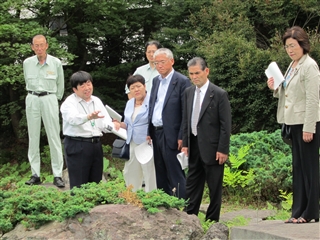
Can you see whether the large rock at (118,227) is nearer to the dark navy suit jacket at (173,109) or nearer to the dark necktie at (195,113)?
the dark necktie at (195,113)

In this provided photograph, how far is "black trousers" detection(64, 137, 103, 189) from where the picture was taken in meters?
7.12

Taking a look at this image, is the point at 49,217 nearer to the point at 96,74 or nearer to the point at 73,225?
the point at 73,225

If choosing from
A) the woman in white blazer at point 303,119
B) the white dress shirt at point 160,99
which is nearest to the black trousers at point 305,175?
the woman in white blazer at point 303,119

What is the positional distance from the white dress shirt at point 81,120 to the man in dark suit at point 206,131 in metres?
1.04

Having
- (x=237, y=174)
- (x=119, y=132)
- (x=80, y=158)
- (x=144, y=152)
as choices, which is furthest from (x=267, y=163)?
(x=80, y=158)

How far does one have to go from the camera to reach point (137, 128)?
745 centimetres

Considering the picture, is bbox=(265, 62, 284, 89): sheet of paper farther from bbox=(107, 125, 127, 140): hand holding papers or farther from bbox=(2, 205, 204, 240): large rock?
bbox=(107, 125, 127, 140): hand holding papers

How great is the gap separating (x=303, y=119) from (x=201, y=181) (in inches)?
65.4

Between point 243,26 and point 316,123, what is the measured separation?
7.54m

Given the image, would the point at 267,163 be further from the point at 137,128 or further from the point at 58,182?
the point at 58,182

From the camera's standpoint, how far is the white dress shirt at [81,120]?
7.02 metres

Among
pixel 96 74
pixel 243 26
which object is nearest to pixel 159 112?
pixel 243 26

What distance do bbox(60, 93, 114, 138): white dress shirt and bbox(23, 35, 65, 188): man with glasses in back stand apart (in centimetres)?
207

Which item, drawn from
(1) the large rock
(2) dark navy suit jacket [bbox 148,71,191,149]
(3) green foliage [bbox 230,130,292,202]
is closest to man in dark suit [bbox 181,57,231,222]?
(2) dark navy suit jacket [bbox 148,71,191,149]
